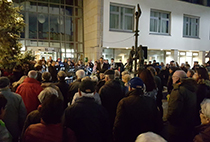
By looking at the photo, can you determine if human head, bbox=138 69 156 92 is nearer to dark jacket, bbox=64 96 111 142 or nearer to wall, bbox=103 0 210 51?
dark jacket, bbox=64 96 111 142

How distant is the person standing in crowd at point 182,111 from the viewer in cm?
338

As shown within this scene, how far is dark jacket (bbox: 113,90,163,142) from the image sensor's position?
108 inches

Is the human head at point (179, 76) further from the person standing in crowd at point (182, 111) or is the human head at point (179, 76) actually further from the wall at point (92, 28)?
the wall at point (92, 28)

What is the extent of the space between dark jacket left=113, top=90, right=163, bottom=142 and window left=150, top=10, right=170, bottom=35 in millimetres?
19411

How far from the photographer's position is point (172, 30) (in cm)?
2197

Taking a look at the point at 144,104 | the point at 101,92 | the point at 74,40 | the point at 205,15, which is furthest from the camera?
the point at 205,15

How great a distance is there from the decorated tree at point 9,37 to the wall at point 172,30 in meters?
10.6

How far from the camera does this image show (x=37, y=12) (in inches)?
758

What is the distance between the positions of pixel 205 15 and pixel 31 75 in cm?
2641

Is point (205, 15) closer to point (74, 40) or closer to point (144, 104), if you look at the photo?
point (74, 40)

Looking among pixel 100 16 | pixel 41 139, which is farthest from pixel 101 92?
pixel 100 16

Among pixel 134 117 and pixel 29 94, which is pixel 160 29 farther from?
pixel 134 117

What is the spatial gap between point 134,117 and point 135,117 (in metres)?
0.01

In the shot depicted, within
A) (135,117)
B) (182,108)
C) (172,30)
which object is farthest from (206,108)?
(172,30)
